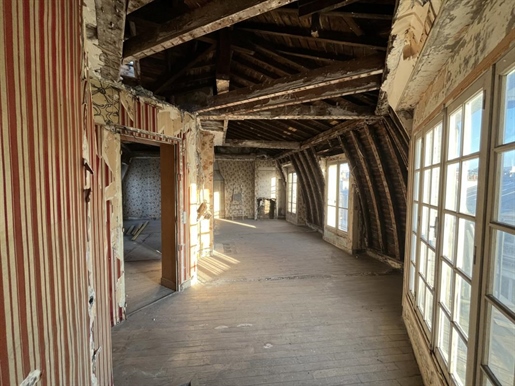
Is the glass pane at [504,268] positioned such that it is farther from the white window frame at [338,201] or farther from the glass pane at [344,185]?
the glass pane at [344,185]

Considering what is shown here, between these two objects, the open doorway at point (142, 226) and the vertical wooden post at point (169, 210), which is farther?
the open doorway at point (142, 226)

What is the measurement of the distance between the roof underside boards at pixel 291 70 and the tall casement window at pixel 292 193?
3101 mm

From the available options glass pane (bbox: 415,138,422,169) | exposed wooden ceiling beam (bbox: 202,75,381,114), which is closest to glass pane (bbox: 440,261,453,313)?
glass pane (bbox: 415,138,422,169)

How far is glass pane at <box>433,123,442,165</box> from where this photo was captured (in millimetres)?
1761

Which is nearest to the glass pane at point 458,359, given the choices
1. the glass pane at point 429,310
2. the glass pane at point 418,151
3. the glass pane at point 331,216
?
the glass pane at point 429,310

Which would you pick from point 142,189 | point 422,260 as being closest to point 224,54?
point 422,260

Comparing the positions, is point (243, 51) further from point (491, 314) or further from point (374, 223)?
point (374, 223)

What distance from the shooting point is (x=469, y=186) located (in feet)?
4.29

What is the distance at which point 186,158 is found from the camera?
326cm

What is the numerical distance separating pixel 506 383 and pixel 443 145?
1334mm

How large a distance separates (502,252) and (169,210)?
10.4ft

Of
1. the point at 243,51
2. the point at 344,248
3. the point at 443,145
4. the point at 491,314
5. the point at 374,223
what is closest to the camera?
the point at 491,314

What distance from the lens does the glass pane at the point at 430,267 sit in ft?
5.97

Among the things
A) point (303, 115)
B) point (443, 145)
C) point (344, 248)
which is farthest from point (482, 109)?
point (344, 248)
